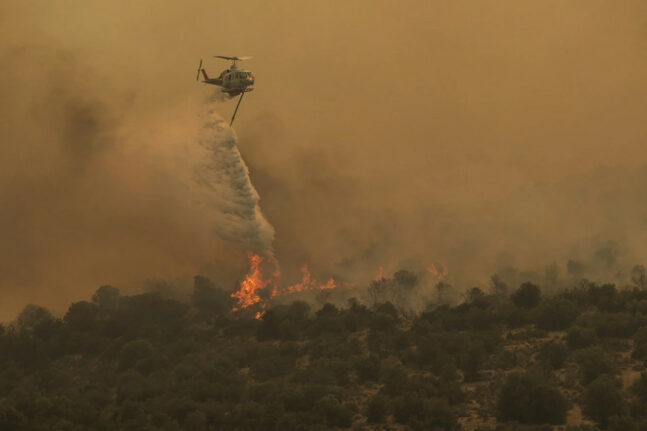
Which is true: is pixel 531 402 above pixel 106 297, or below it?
below

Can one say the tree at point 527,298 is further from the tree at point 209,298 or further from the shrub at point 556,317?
the tree at point 209,298

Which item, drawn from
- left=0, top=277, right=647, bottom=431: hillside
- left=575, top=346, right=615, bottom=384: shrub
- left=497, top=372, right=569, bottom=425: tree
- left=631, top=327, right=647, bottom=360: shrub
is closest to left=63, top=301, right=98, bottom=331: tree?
left=0, top=277, right=647, bottom=431: hillside

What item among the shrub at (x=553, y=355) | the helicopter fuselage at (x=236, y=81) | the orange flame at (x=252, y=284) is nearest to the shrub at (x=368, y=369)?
the shrub at (x=553, y=355)

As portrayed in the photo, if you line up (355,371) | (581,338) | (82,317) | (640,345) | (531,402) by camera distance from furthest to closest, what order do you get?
(82,317) < (355,371) < (581,338) < (640,345) < (531,402)

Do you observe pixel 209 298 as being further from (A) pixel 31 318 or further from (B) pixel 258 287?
(A) pixel 31 318

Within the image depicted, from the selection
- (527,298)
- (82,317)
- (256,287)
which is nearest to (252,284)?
(256,287)

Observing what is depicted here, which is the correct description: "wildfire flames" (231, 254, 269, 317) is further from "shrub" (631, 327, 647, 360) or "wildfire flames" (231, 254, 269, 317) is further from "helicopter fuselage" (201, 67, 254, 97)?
"shrub" (631, 327, 647, 360)
